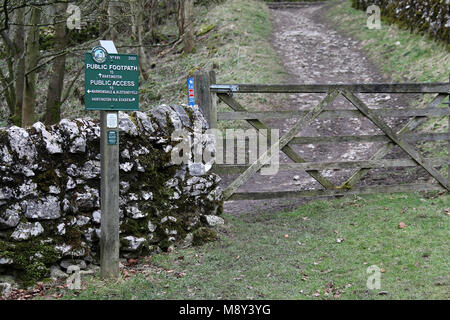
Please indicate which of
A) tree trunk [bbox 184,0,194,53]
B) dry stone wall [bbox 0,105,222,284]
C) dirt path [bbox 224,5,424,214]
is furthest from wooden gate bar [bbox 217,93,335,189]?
tree trunk [bbox 184,0,194,53]

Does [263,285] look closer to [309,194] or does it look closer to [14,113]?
[309,194]

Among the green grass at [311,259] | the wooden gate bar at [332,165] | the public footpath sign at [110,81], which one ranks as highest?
the public footpath sign at [110,81]

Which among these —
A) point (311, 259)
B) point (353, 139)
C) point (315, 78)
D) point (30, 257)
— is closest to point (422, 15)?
point (315, 78)

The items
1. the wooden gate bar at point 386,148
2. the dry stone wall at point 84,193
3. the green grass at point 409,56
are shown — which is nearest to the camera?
the dry stone wall at point 84,193

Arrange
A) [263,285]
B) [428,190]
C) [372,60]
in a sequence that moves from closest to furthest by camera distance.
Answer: [263,285] → [428,190] → [372,60]

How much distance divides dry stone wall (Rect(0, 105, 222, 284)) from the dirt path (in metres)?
1.91

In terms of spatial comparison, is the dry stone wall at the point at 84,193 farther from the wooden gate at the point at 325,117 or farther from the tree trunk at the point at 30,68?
the tree trunk at the point at 30,68

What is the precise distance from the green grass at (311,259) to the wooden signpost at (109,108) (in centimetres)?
45

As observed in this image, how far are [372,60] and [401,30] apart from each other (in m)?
1.96

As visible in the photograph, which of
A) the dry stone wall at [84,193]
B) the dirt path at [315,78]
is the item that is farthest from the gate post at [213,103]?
the dirt path at [315,78]

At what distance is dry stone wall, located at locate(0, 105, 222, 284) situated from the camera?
4891 millimetres

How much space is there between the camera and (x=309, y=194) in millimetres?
7629

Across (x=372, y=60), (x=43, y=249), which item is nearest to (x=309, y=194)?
(x=43, y=249)

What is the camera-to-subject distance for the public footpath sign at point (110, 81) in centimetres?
491
